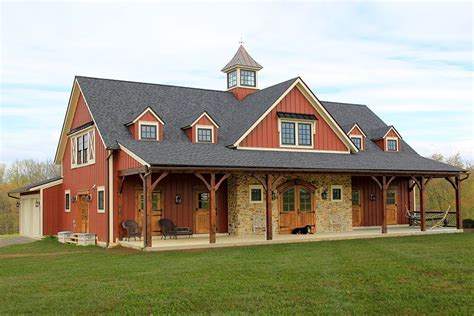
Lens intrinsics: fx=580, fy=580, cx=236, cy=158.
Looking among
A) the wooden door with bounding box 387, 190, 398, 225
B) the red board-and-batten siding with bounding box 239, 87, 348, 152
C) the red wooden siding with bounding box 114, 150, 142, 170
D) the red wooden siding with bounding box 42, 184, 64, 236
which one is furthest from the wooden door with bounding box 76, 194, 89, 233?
the wooden door with bounding box 387, 190, 398, 225

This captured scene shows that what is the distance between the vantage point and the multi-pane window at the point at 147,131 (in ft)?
69.4

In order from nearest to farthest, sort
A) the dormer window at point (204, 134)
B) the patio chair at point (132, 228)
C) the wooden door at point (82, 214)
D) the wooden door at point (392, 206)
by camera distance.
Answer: the patio chair at point (132, 228) < the dormer window at point (204, 134) < the wooden door at point (82, 214) < the wooden door at point (392, 206)

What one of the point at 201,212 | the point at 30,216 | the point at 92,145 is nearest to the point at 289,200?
the point at 201,212

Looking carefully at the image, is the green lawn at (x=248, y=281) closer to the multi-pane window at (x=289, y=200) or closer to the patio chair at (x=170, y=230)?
the patio chair at (x=170, y=230)

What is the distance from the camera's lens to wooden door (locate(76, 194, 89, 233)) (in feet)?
76.3

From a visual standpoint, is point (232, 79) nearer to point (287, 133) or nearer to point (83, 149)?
point (287, 133)

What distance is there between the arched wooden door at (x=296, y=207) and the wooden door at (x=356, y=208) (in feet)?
12.8

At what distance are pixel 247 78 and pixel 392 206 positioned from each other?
30.9ft

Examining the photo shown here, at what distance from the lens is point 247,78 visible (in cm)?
2734

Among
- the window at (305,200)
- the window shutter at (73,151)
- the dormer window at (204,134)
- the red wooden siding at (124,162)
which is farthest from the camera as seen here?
the window shutter at (73,151)

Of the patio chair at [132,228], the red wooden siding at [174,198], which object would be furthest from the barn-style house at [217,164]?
the patio chair at [132,228]

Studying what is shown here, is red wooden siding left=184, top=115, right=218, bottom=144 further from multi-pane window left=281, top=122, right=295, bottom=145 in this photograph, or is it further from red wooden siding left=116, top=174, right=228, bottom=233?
multi-pane window left=281, top=122, right=295, bottom=145

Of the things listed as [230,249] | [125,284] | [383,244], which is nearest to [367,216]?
[383,244]

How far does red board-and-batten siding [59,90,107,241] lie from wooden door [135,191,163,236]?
3.97 ft
